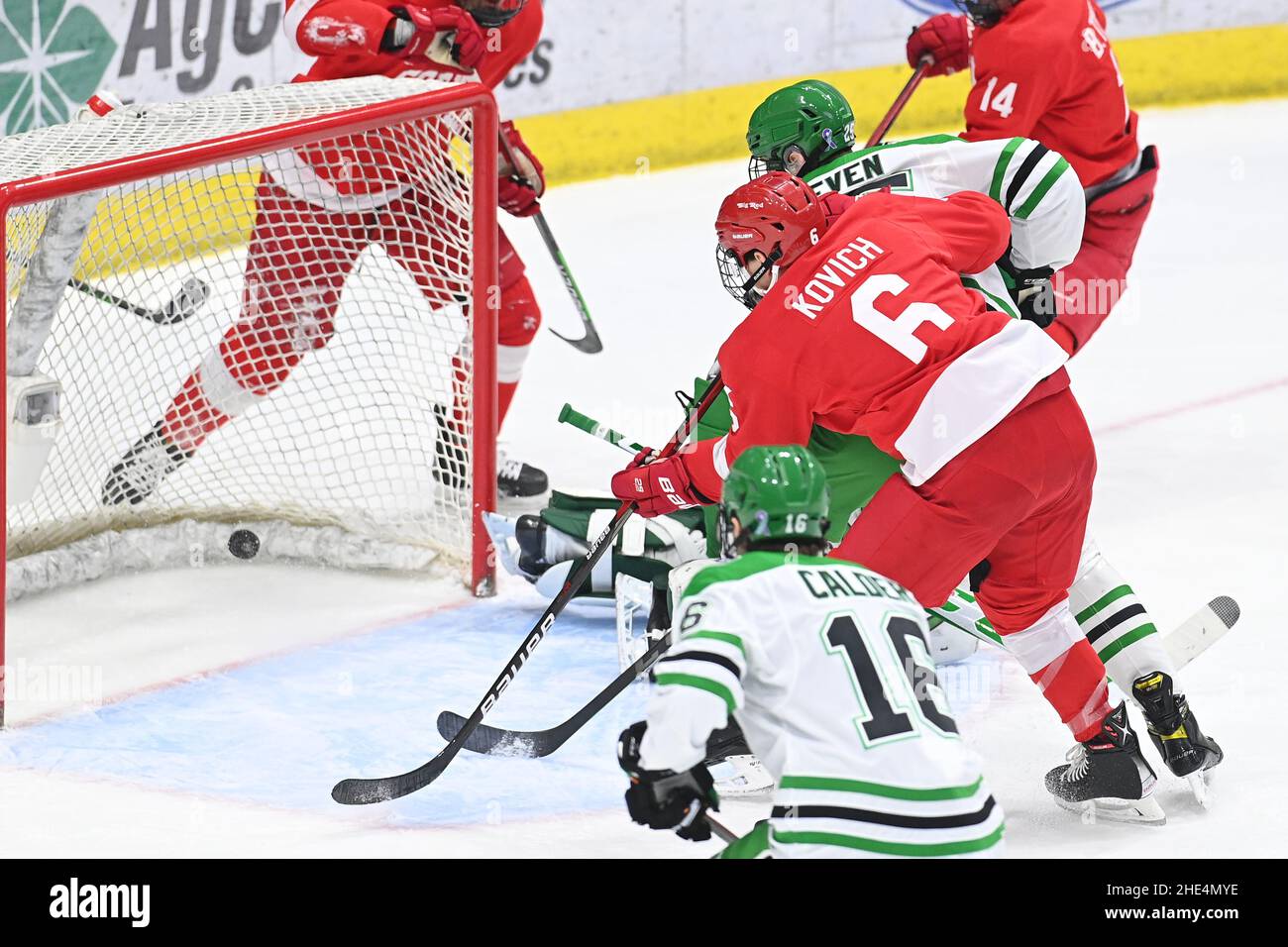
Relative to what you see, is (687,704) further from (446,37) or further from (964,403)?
(446,37)

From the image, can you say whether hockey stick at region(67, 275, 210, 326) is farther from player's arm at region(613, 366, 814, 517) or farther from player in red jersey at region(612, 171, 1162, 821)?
player in red jersey at region(612, 171, 1162, 821)

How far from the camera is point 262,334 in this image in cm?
410

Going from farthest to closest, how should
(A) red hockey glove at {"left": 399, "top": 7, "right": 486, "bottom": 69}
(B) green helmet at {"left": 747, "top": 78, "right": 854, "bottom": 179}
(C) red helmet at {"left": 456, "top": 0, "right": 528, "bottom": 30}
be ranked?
(C) red helmet at {"left": 456, "top": 0, "right": 528, "bottom": 30} → (A) red hockey glove at {"left": 399, "top": 7, "right": 486, "bottom": 69} → (B) green helmet at {"left": 747, "top": 78, "right": 854, "bottom": 179}

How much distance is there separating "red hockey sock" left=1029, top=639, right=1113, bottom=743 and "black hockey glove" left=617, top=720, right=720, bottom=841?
0.86 metres

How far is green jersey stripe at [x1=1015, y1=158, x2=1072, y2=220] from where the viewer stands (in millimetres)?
3332

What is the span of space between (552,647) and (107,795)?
3.08ft

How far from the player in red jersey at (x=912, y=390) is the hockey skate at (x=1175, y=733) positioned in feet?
0.39

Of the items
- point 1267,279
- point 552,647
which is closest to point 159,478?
point 552,647

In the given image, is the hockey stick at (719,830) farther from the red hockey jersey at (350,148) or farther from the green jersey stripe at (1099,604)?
the red hockey jersey at (350,148)

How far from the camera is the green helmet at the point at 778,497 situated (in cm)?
A: 211

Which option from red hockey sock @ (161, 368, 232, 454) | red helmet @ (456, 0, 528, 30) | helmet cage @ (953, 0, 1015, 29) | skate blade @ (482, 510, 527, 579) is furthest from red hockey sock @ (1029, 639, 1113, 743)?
red helmet @ (456, 0, 528, 30)

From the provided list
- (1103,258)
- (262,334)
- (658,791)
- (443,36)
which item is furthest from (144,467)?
(658,791)

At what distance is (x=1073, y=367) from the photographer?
5.38 metres

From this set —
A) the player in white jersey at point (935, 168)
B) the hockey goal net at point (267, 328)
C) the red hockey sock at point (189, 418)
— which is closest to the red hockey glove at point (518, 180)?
the hockey goal net at point (267, 328)
